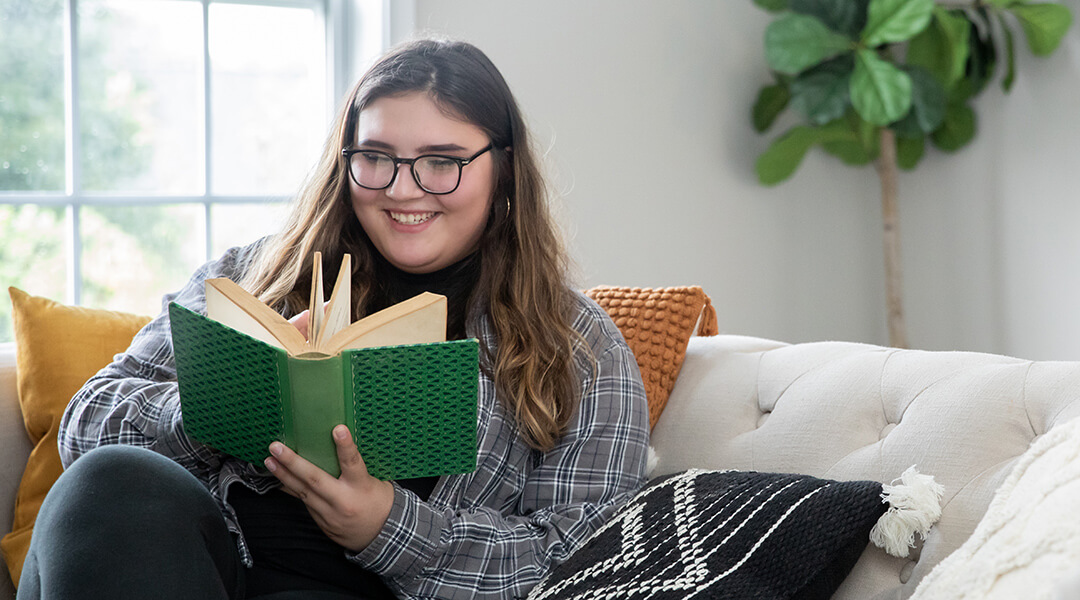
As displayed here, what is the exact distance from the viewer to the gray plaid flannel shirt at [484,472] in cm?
108

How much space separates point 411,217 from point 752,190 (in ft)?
5.99

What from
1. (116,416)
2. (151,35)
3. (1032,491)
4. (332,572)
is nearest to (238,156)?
(151,35)

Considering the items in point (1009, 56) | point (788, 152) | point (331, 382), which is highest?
point (1009, 56)

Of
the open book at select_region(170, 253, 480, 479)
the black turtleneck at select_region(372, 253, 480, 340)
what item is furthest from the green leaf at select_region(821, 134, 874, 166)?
the open book at select_region(170, 253, 480, 479)

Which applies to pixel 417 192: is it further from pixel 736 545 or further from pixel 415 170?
pixel 736 545

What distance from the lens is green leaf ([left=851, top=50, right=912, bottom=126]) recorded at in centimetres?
244

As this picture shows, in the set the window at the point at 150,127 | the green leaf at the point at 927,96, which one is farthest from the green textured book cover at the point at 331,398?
the green leaf at the point at 927,96

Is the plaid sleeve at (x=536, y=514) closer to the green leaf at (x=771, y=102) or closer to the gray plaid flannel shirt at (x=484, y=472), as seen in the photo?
the gray plaid flannel shirt at (x=484, y=472)

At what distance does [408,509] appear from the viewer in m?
1.05

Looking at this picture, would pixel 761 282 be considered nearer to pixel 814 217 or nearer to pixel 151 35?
pixel 814 217

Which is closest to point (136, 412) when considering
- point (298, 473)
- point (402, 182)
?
point (298, 473)

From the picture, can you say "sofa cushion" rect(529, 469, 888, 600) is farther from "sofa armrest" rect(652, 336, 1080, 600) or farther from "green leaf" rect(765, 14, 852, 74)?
"green leaf" rect(765, 14, 852, 74)

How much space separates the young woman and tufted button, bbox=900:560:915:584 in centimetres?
33

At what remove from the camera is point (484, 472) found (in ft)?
3.96
